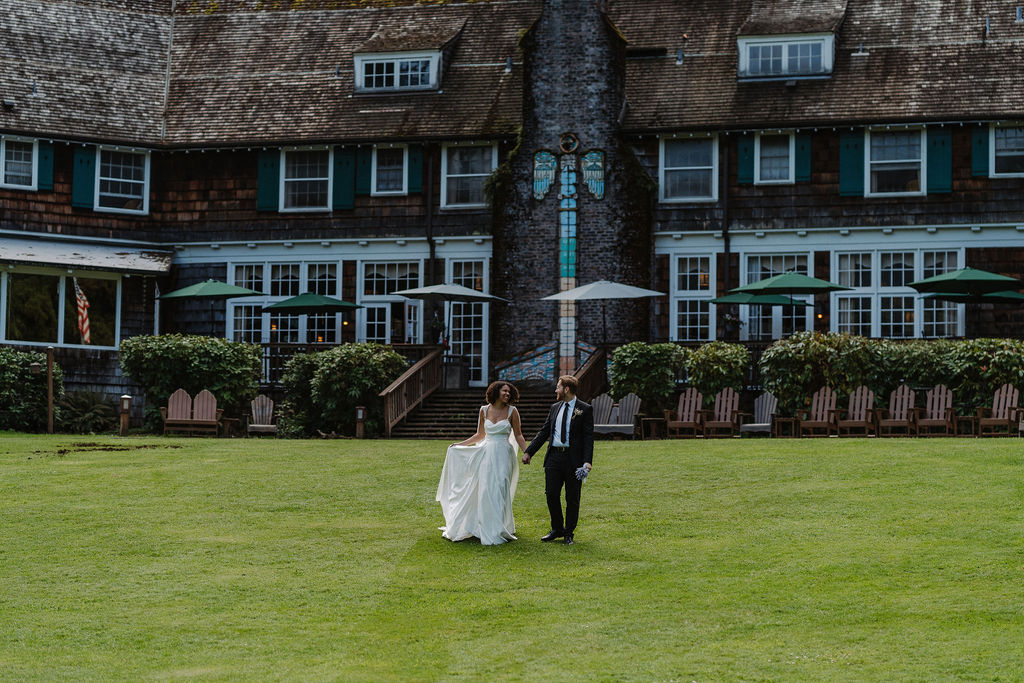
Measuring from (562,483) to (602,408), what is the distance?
11625 millimetres

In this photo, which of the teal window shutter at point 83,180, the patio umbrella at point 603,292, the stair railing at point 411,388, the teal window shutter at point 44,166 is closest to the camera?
the stair railing at point 411,388

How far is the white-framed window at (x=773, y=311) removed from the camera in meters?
29.8

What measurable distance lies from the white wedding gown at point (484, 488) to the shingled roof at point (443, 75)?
1704cm

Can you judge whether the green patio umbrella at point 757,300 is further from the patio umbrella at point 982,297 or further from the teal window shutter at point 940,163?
the teal window shutter at point 940,163

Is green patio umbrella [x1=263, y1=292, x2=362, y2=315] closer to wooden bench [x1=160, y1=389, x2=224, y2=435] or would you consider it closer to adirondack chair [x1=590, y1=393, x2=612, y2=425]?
wooden bench [x1=160, y1=389, x2=224, y2=435]

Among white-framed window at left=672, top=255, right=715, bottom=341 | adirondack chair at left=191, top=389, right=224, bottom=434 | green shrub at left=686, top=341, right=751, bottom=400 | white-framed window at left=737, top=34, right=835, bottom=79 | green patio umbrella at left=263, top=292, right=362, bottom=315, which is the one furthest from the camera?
white-framed window at left=737, top=34, right=835, bottom=79

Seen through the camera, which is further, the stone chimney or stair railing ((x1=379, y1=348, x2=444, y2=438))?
the stone chimney

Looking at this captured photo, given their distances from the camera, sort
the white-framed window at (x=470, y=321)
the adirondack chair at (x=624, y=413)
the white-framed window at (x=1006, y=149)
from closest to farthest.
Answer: the adirondack chair at (x=624, y=413), the white-framed window at (x=1006, y=149), the white-framed window at (x=470, y=321)

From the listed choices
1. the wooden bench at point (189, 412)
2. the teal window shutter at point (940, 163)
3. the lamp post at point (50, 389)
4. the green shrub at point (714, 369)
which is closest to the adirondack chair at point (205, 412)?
the wooden bench at point (189, 412)

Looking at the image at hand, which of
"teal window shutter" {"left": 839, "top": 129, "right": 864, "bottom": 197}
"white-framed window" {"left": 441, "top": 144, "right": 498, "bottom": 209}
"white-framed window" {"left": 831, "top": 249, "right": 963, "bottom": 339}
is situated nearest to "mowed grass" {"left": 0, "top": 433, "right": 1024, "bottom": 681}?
"white-framed window" {"left": 831, "top": 249, "right": 963, "bottom": 339}

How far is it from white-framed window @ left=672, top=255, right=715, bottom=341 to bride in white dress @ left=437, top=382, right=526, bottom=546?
15780mm

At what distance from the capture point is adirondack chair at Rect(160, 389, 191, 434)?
26.9m

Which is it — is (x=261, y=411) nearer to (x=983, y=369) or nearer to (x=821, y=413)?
(x=821, y=413)

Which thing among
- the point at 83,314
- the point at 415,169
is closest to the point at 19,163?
the point at 83,314
